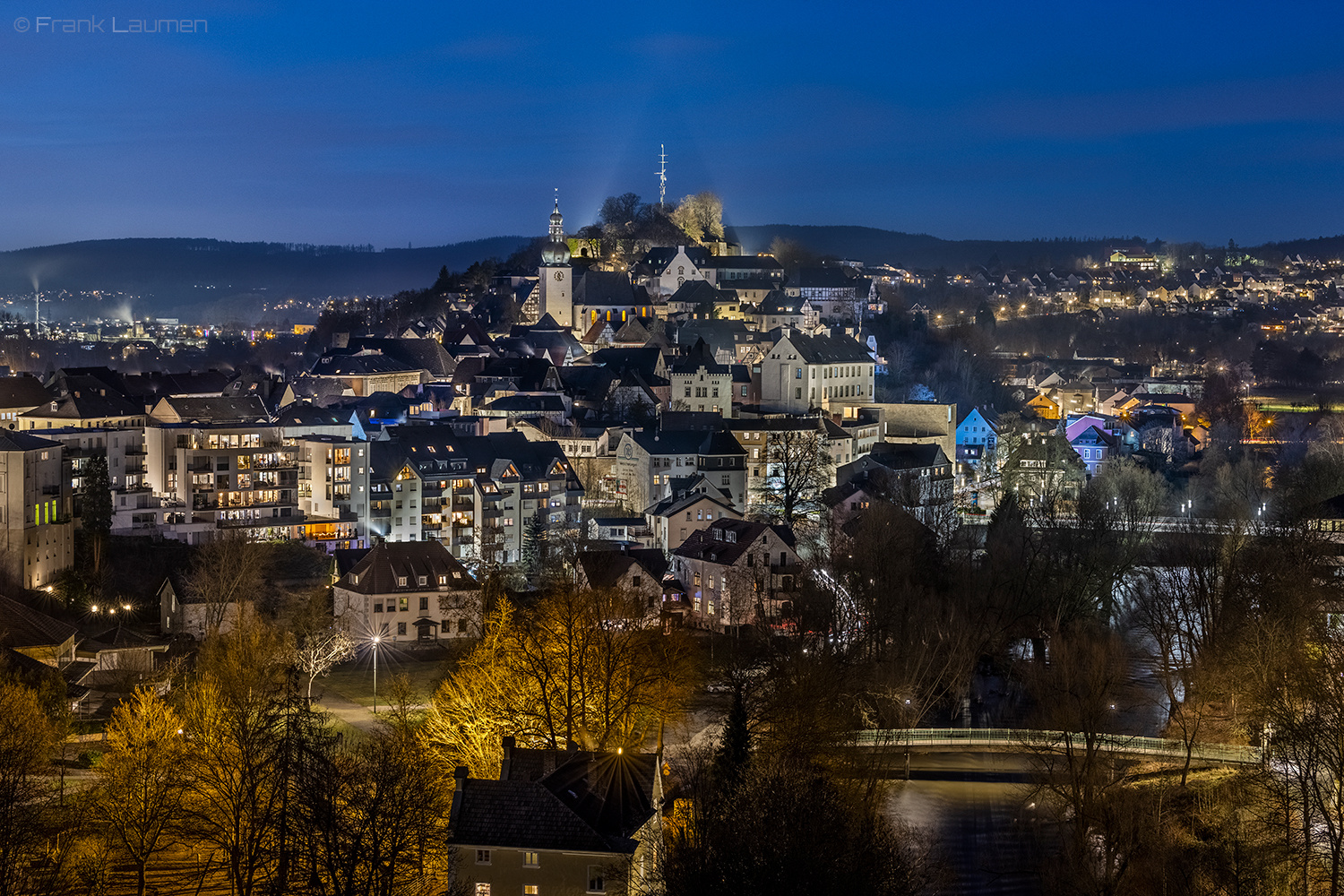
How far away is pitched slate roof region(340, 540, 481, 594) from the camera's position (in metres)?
46.6

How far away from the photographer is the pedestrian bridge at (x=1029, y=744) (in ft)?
111

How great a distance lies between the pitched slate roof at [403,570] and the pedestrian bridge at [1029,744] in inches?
639

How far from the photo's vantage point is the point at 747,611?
154 feet

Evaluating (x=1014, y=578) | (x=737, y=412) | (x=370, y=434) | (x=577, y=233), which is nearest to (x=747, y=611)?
(x=1014, y=578)

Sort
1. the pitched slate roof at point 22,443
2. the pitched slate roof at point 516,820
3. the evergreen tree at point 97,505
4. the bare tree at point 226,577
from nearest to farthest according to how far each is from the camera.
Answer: the pitched slate roof at point 516,820, the bare tree at point 226,577, the pitched slate roof at point 22,443, the evergreen tree at point 97,505

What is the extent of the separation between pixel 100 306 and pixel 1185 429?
144335mm

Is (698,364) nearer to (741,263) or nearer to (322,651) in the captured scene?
(741,263)

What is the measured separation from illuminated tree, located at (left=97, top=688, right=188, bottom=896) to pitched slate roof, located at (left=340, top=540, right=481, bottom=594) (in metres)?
14.6

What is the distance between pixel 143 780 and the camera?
28.6 m

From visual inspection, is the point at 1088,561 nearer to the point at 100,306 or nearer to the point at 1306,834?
the point at 1306,834

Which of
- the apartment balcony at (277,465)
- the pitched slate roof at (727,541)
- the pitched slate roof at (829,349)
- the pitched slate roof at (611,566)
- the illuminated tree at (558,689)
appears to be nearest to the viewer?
the illuminated tree at (558,689)

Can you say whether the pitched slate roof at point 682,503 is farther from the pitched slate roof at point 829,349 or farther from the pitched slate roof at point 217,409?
the pitched slate roof at point 829,349

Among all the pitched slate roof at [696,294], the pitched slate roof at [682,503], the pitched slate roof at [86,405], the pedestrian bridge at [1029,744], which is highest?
the pitched slate roof at [696,294]

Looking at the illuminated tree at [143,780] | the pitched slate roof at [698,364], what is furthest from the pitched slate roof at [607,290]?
the illuminated tree at [143,780]
